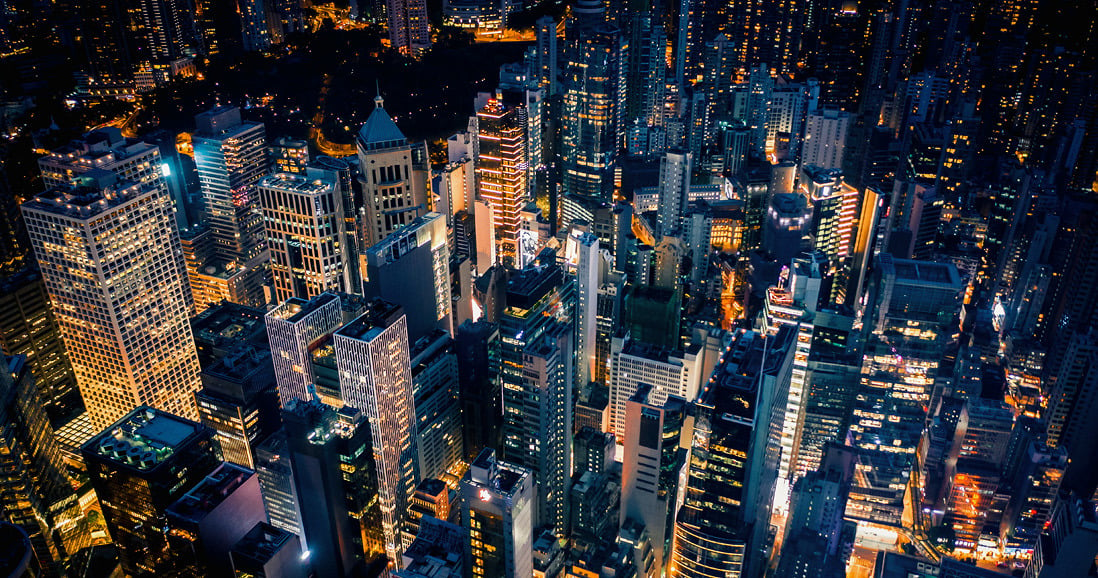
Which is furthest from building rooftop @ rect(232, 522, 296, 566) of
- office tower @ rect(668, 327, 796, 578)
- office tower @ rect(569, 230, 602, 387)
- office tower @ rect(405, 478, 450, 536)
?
office tower @ rect(569, 230, 602, 387)

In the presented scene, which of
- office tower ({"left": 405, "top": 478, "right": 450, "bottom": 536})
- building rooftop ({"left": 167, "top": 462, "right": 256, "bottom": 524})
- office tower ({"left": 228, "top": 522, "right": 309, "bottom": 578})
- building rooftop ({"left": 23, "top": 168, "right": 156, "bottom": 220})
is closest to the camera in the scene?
office tower ({"left": 228, "top": 522, "right": 309, "bottom": 578})

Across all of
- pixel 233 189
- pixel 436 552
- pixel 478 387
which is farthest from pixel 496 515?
pixel 233 189

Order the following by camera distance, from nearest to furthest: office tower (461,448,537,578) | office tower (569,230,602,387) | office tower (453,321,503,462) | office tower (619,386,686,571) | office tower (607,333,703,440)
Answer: office tower (461,448,537,578) < office tower (619,386,686,571) < office tower (453,321,503,462) < office tower (607,333,703,440) < office tower (569,230,602,387)

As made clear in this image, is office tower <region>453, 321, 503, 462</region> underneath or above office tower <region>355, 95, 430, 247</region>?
underneath

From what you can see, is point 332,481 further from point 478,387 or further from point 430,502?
point 478,387

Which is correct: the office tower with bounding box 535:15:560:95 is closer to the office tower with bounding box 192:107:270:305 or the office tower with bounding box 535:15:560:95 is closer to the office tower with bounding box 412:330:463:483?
the office tower with bounding box 192:107:270:305

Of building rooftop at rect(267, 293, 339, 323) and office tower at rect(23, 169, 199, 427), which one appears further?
building rooftop at rect(267, 293, 339, 323)

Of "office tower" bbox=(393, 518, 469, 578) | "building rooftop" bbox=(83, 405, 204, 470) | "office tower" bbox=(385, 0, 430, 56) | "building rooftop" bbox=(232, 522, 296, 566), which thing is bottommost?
"office tower" bbox=(393, 518, 469, 578)

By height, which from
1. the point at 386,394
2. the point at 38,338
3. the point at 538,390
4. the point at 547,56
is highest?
the point at 547,56
